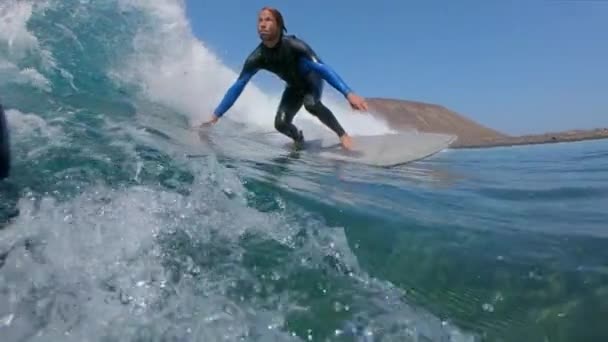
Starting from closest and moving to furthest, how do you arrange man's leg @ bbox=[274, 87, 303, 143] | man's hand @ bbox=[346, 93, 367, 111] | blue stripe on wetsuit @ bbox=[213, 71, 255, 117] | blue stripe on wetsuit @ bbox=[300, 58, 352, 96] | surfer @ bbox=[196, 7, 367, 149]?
man's hand @ bbox=[346, 93, 367, 111], surfer @ bbox=[196, 7, 367, 149], blue stripe on wetsuit @ bbox=[300, 58, 352, 96], blue stripe on wetsuit @ bbox=[213, 71, 255, 117], man's leg @ bbox=[274, 87, 303, 143]

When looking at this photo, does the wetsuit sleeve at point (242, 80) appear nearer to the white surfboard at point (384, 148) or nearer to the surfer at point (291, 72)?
the surfer at point (291, 72)

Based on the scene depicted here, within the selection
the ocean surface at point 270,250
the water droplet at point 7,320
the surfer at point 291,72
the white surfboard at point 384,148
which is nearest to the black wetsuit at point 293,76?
Answer: the surfer at point 291,72

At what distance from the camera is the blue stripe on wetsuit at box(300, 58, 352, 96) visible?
5024 millimetres

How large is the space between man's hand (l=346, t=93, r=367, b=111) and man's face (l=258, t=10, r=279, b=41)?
3.05 ft

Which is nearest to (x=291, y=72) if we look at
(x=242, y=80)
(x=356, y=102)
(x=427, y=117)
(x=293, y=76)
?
(x=293, y=76)

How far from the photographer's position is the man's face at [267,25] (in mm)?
4832

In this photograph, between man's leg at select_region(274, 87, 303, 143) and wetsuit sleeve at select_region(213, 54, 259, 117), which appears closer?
wetsuit sleeve at select_region(213, 54, 259, 117)

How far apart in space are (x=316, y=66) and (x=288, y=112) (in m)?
0.62

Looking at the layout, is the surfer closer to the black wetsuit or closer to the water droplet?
the black wetsuit

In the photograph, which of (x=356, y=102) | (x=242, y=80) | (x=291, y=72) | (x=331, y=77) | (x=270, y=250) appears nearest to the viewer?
(x=270, y=250)

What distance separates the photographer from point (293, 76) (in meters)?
5.30

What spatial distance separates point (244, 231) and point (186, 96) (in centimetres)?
686

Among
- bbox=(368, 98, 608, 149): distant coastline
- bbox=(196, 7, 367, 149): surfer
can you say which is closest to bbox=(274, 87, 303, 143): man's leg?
bbox=(196, 7, 367, 149): surfer

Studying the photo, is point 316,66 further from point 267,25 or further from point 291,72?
point 267,25
